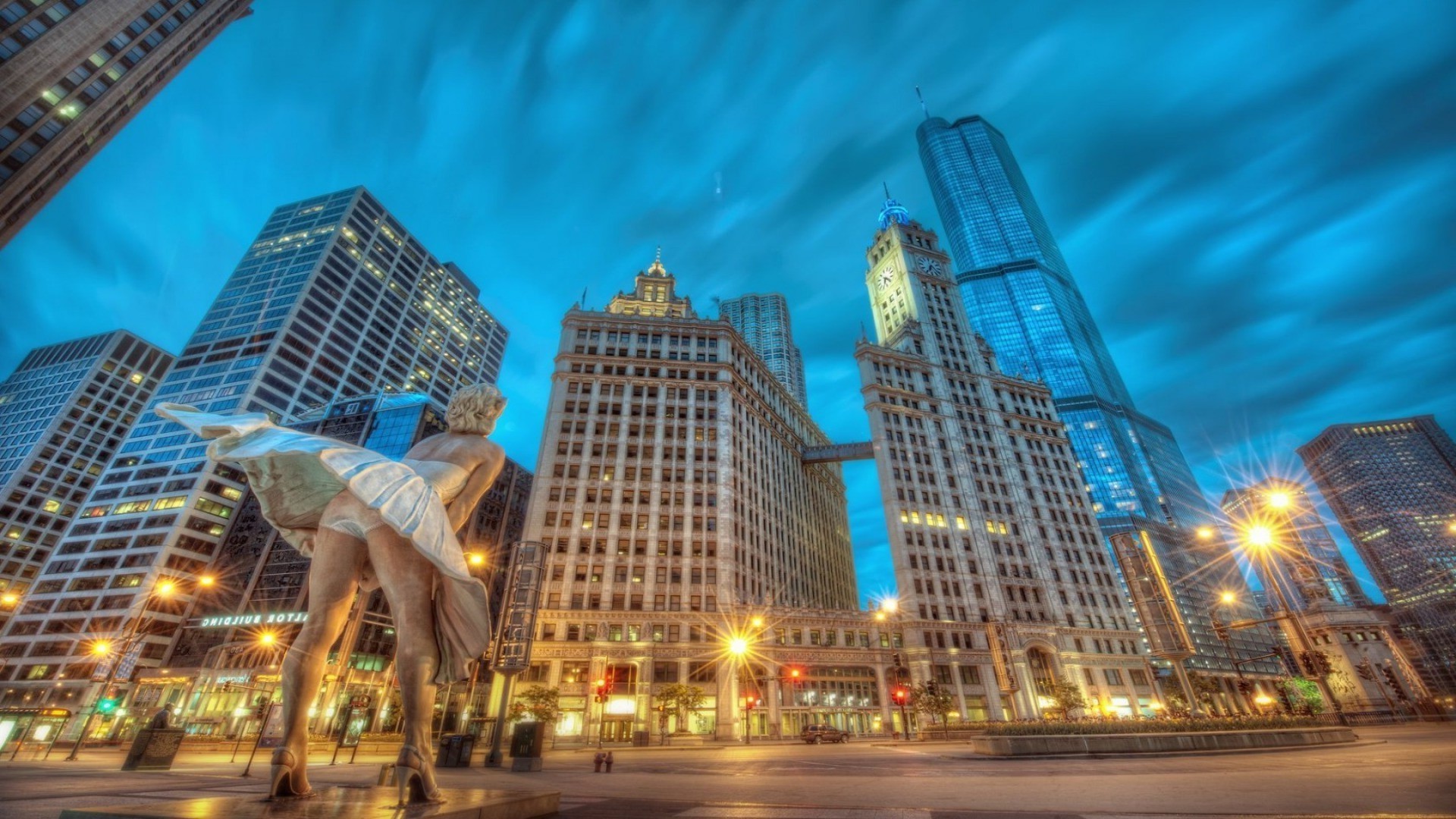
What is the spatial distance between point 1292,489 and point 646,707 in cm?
4834

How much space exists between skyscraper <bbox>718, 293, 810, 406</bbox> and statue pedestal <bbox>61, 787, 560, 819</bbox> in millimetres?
138135

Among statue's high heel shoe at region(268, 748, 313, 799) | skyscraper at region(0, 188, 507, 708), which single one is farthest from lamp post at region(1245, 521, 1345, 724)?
skyscraper at region(0, 188, 507, 708)

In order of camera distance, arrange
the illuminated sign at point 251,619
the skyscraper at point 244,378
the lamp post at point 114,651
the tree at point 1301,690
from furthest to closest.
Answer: the skyscraper at point 244,378
the tree at point 1301,690
the illuminated sign at point 251,619
the lamp post at point 114,651

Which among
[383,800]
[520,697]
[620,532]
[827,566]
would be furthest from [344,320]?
[383,800]

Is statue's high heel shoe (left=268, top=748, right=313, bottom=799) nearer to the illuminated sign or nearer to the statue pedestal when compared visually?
the statue pedestal

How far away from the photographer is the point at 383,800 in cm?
617

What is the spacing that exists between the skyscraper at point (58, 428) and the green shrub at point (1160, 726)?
12755 cm

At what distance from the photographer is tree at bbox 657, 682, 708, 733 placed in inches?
1891

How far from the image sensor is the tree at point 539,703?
4319 cm

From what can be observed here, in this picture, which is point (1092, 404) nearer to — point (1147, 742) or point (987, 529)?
point (987, 529)

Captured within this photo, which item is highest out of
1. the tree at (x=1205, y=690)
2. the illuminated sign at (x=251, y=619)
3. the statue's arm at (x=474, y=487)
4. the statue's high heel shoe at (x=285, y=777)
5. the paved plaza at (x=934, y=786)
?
the illuminated sign at (x=251, y=619)

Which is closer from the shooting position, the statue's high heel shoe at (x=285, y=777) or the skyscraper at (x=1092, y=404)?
the statue's high heel shoe at (x=285, y=777)

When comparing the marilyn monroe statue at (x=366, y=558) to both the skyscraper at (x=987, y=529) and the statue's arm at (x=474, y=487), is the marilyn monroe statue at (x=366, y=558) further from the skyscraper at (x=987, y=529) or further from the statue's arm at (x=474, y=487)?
the skyscraper at (x=987, y=529)

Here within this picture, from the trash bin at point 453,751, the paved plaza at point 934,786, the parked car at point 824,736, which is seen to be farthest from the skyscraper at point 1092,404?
the trash bin at point 453,751
